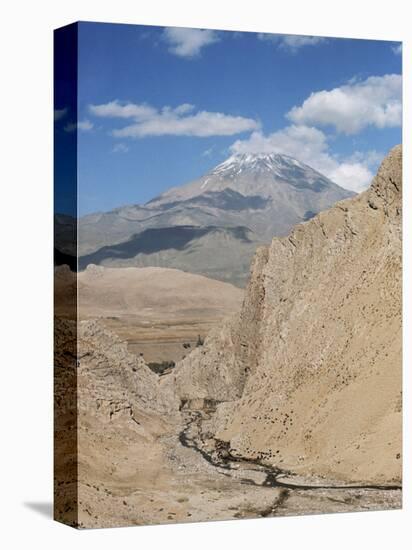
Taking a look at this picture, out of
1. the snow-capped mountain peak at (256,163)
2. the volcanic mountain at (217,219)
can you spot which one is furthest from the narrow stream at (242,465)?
the snow-capped mountain peak at (256,163)

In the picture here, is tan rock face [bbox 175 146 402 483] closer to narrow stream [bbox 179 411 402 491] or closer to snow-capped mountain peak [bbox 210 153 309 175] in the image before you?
narrow stream [bbox 179 411 402 491]

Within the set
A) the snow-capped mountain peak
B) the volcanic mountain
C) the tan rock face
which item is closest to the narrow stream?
the tan rock face

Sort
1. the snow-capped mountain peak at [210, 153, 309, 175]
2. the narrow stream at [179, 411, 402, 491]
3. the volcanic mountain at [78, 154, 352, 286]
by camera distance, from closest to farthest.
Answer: the volcanic mountain at [78, 154, 352, 286] → the narrow stream at [179, 411, 402, 491] → the snow-capped mountain peak at [210, 153, 309, 175]

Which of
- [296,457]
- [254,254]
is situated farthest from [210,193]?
[296,457]

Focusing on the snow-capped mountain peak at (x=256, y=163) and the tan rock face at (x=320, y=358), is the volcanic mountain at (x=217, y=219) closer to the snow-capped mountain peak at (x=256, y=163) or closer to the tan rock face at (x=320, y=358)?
the snow-capped mountain peak at (x=256, y=163)

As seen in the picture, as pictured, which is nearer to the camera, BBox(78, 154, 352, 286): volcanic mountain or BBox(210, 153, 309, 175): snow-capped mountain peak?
BBox(78, 154, 352, 286): volcanic mountain

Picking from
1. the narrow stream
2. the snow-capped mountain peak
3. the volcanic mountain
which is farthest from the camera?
the snow-capped mountain peak
